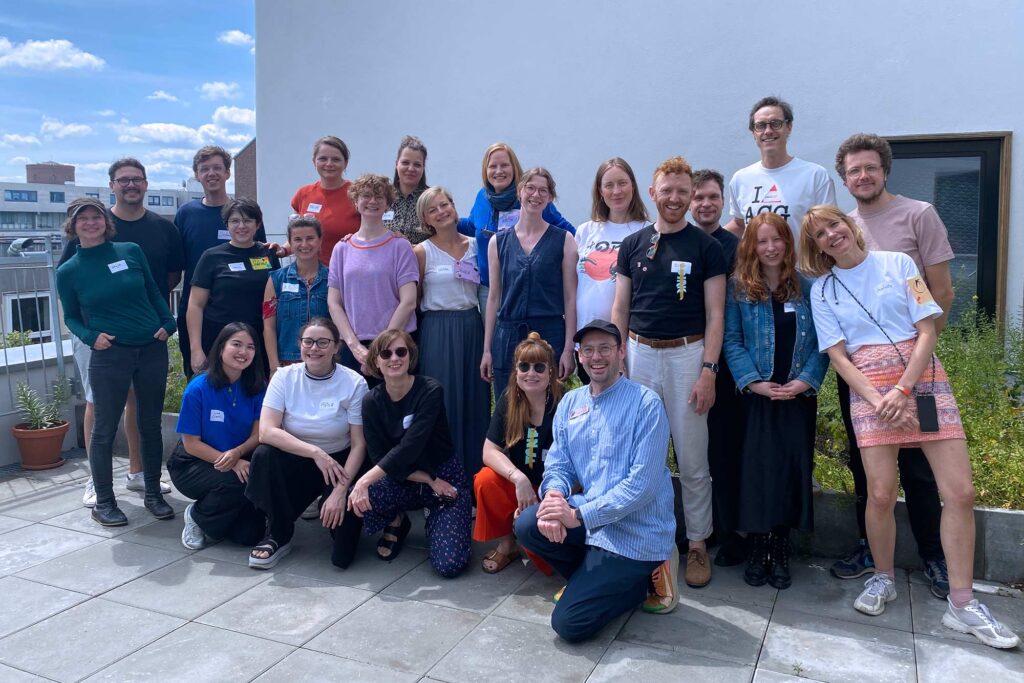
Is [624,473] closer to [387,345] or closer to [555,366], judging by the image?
[555,366]

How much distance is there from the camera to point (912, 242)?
3.76 m

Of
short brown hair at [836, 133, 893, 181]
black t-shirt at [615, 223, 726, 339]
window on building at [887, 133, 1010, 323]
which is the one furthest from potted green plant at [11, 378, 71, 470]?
window on building at [887, 133, 1010, 323]

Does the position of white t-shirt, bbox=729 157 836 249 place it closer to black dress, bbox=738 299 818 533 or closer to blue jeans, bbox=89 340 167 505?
black dress, bbox=738 299 818 533

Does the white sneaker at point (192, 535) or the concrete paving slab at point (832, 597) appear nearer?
the concrete paving slab at point (832, 597)

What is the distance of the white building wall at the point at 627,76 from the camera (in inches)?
257

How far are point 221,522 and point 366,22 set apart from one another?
19.5 ft

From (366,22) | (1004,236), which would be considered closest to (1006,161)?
(1004,236)

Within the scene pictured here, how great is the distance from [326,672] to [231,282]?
8.62ft

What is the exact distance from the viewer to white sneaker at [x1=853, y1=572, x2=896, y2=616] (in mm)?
3625

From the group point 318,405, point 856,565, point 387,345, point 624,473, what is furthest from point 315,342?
point 856,565

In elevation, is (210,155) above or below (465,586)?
above

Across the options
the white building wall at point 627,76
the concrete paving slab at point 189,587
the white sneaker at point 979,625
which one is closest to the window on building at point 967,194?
the white building wall at point 627,76

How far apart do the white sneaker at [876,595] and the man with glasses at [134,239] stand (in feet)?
14.2

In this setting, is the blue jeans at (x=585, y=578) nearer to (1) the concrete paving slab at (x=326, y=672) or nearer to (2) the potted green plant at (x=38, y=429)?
(1) the concrete paving slab at (x=326, y=672)
